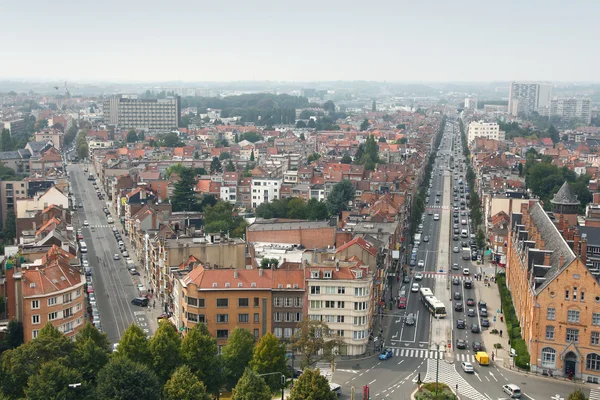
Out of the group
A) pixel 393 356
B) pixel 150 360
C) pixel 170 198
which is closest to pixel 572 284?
pixel 393 356

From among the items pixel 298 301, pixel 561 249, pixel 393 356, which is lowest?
pixel 393 356

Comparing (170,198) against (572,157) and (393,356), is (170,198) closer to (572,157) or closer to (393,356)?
(393,356)

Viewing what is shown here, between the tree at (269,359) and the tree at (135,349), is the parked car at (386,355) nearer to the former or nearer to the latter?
the tree at (269,359)

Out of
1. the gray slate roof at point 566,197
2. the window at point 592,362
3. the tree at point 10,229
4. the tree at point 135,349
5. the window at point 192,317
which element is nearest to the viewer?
the tree at point 135,349

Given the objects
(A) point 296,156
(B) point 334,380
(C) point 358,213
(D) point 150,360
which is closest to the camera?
(D) point 150,360

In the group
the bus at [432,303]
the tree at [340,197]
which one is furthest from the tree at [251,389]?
the tree at [340,197]

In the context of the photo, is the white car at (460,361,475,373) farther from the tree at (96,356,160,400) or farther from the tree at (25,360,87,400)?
the tree at (25,360,87,400)

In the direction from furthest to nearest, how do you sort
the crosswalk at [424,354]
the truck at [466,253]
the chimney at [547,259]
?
1. the truck at [466,253]
2. the chimney at [547,259]
3. the crosswalk at [424,354]
